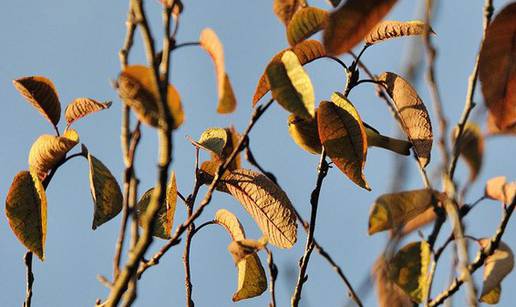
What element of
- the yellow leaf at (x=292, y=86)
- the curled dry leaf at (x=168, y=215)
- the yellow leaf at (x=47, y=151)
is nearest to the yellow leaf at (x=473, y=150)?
the yellow leaf at (x=292, y=86)

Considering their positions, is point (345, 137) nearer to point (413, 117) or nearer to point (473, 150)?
point (413, 117)

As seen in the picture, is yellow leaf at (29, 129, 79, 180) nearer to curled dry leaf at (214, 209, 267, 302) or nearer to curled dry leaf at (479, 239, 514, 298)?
curled dry leaf at (214, 209, 267, 302)

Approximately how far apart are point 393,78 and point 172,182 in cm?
51

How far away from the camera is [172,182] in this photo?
5.73ft

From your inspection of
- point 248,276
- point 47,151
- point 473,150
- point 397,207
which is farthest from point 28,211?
point 473,150

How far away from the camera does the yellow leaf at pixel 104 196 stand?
163 centimetres

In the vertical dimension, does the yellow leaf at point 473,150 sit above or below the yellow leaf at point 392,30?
below

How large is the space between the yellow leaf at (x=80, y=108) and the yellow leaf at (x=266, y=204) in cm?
32

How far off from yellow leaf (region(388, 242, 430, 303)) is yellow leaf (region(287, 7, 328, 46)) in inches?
16.4

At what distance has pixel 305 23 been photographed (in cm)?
156

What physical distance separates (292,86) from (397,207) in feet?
0.89

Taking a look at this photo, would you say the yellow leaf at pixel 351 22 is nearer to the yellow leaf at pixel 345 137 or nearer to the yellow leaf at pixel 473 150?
the yellow leaf at pixel 473 150

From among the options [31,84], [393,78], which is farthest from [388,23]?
[31,84]

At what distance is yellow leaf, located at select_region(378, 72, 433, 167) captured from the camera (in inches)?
65.4
